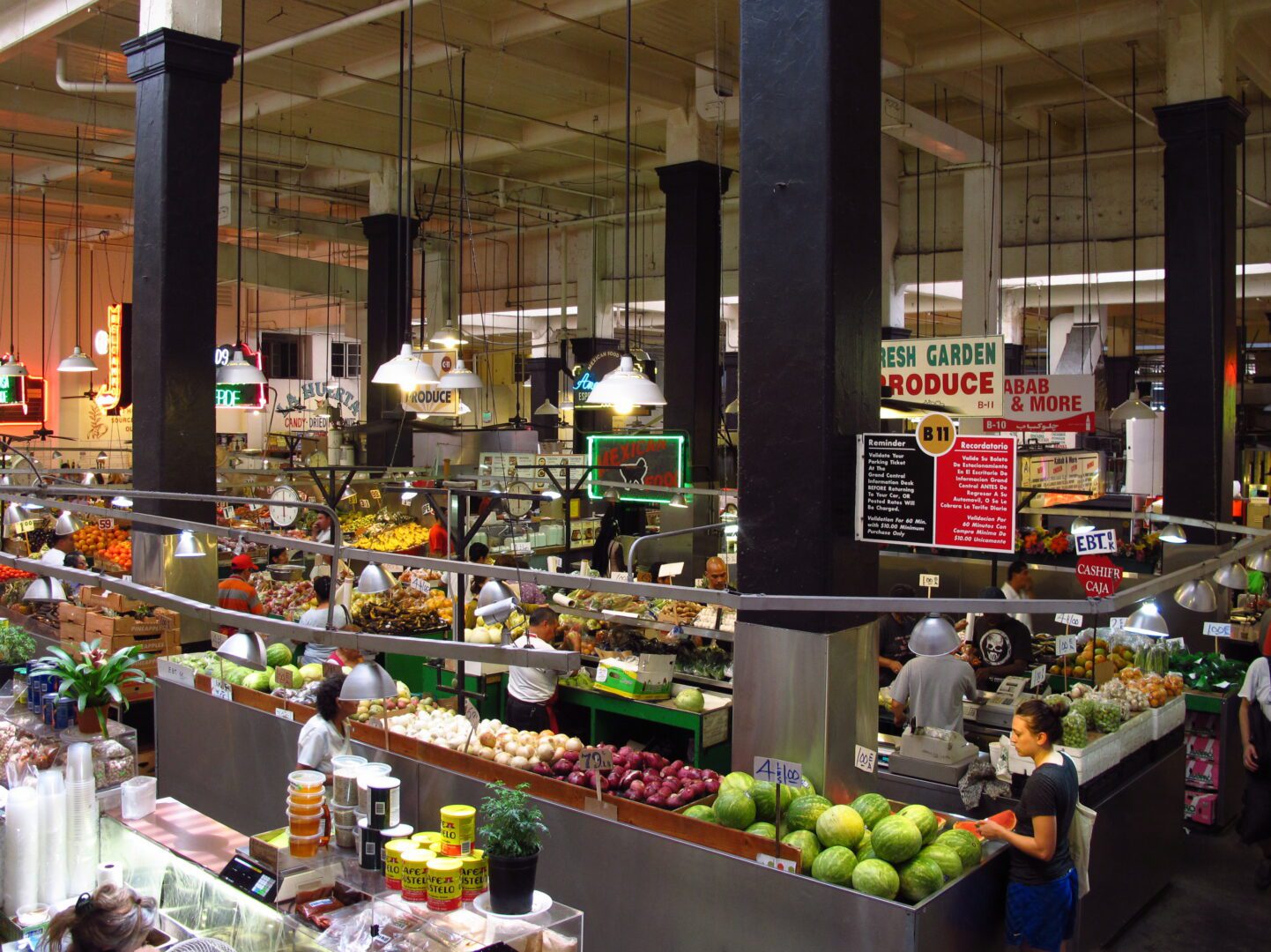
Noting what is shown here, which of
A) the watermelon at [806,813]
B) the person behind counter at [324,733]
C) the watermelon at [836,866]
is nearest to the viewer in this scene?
the watermelon at [836,866]

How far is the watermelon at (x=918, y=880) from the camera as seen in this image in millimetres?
4527

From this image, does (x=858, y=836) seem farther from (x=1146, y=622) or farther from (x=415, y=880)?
(x=1146, y=622)

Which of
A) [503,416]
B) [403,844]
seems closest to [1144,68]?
[403,844]

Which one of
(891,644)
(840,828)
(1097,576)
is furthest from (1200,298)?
(840,828)

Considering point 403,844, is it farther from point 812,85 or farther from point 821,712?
point 812,85

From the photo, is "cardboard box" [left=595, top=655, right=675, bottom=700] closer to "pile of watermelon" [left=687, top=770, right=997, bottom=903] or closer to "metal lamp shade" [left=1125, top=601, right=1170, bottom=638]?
"pile of watermelon" [left=687, top=770, right=997, bottom=903]

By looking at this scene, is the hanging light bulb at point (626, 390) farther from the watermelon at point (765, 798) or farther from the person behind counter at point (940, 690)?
the watermelon at point (765, 798)

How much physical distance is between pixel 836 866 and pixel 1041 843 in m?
1.05

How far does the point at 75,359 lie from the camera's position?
14289 millimetres

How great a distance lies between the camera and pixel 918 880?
14.9ft

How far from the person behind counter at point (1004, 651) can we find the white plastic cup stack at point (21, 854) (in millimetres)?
6409

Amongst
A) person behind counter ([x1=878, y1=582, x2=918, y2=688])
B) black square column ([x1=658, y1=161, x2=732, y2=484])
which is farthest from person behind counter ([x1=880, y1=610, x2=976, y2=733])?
black square column ([x1=658, y1=161, x2=732, y2=484])

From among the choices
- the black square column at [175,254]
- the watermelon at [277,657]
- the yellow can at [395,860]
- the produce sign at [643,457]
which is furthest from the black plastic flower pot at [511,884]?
the produce sign at [643,457]

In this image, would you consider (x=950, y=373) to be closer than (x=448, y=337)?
Yes
